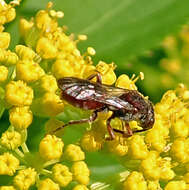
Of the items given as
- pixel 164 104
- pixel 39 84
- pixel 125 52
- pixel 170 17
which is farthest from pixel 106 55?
pixel 39 84

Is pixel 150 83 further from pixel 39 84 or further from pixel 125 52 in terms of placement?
pixel 39 84

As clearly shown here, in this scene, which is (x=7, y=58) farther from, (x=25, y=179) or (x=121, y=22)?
(x=121, y=22)

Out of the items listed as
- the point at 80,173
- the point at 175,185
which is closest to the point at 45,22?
the point at 80,173

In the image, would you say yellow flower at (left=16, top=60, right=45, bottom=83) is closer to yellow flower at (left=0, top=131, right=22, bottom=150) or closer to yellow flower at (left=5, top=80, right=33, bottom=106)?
yellow flower at (left=5, top=80, right=33, bottom=106)

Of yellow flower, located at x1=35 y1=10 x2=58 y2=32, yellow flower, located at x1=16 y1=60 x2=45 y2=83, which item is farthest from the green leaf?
yellow flower, located at x1=16 y1=60 x2=45 y2=83

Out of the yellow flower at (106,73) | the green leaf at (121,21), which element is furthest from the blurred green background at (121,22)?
the yellow flower at (106,73)

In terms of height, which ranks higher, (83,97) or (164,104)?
(164,104)
